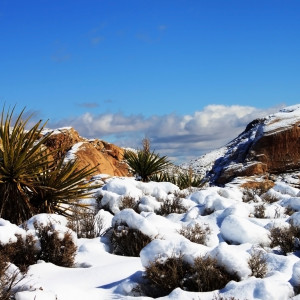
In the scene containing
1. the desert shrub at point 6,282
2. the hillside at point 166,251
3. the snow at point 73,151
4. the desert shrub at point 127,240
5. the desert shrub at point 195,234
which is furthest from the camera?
the snow at point 73,151

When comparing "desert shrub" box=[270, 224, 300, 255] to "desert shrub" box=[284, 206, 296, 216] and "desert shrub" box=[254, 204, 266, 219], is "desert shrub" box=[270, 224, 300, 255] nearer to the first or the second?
"desert shrub" box=[254, 204, 266, 219]

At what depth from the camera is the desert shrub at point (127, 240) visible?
712cm

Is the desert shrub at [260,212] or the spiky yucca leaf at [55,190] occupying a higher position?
the spiky yucca leaf at [55,190]

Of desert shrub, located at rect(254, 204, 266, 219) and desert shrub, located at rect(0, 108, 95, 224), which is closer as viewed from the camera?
desert shrub, located at rect(0, 108, 95, 224)

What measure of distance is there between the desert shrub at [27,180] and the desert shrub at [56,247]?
1990 millimetres

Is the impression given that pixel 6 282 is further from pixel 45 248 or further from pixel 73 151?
pixel 73 151

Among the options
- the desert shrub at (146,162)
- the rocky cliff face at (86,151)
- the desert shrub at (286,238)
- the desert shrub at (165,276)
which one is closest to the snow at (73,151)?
the rocky cliff face at (86,151)

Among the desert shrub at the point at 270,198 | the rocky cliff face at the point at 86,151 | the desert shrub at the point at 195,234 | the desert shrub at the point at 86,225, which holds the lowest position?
the desert shrub at the point at 270,198

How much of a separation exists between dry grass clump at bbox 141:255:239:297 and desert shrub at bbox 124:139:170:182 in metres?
11.9

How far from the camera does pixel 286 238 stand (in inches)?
273

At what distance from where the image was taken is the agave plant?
1716 centimetres

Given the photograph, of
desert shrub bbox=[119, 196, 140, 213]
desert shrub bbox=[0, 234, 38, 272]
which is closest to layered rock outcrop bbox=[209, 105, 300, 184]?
desert shrub bbox=[119, 196, 140, 213]

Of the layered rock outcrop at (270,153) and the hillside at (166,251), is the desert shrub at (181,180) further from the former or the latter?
the hillside at (166,251)

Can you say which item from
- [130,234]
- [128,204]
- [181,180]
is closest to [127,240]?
[130,234]
